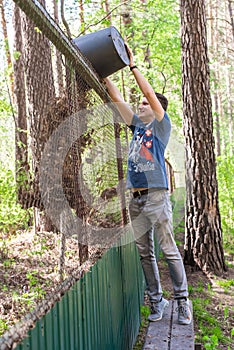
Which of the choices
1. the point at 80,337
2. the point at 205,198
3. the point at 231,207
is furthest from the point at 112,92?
the point at 231,207

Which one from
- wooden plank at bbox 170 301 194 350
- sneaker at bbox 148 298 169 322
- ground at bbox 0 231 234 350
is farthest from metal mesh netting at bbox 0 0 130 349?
wooden plank at bbox 170 301 194 350

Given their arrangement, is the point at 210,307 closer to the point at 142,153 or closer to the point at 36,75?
the point at 142,153

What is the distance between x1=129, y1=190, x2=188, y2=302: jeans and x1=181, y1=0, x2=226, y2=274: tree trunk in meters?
3.16

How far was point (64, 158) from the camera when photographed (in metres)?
3.35

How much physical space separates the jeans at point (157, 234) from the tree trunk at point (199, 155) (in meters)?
3.16

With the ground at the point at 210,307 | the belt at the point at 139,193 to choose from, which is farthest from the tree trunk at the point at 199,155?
the belt at the point at 139,193

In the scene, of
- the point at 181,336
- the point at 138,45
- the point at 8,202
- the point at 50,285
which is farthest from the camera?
the point at 138,45

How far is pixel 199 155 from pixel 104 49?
13.6 ft

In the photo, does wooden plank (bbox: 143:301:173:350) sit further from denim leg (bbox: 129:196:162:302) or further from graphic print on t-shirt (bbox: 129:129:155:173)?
graphic print on t-shirt (bbox: 129:129:155:173)

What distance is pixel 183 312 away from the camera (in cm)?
423

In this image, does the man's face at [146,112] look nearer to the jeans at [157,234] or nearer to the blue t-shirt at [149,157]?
the blue t-shirt at [149,157]

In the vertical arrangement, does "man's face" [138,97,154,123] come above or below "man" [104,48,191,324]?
above

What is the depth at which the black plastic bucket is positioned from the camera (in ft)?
11.6

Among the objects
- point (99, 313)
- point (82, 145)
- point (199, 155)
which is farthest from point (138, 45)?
point (99, 313)
